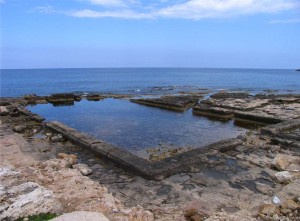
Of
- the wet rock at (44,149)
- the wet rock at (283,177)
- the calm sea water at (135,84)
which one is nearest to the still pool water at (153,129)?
the wet rock at (44,149)

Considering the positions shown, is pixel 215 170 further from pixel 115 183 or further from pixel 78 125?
pixel 78 125

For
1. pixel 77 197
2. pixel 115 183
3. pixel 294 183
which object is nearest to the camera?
pixel 77 197

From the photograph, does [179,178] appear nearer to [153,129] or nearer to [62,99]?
[153,129]

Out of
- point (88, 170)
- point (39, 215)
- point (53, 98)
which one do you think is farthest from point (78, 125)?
point (53, 98)

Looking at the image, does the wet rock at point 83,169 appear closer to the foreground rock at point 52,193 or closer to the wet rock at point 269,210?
the foreground rock at point 52,193

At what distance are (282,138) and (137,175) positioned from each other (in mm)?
5225

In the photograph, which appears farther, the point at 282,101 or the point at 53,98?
the point at 53,98

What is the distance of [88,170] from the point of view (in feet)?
19.4

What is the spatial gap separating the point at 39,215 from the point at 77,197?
741mm

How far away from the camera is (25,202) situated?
3.82 metres

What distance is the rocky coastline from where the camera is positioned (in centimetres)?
398

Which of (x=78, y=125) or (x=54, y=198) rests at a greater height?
(x=54, y=198)

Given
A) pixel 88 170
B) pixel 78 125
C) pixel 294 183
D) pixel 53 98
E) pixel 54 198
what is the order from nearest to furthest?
pixel 54 198 → pixel 294 183 → pixel 88 170 → pixel 78 125 → pixel 53 98

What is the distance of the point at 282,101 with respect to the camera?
20.7 m
